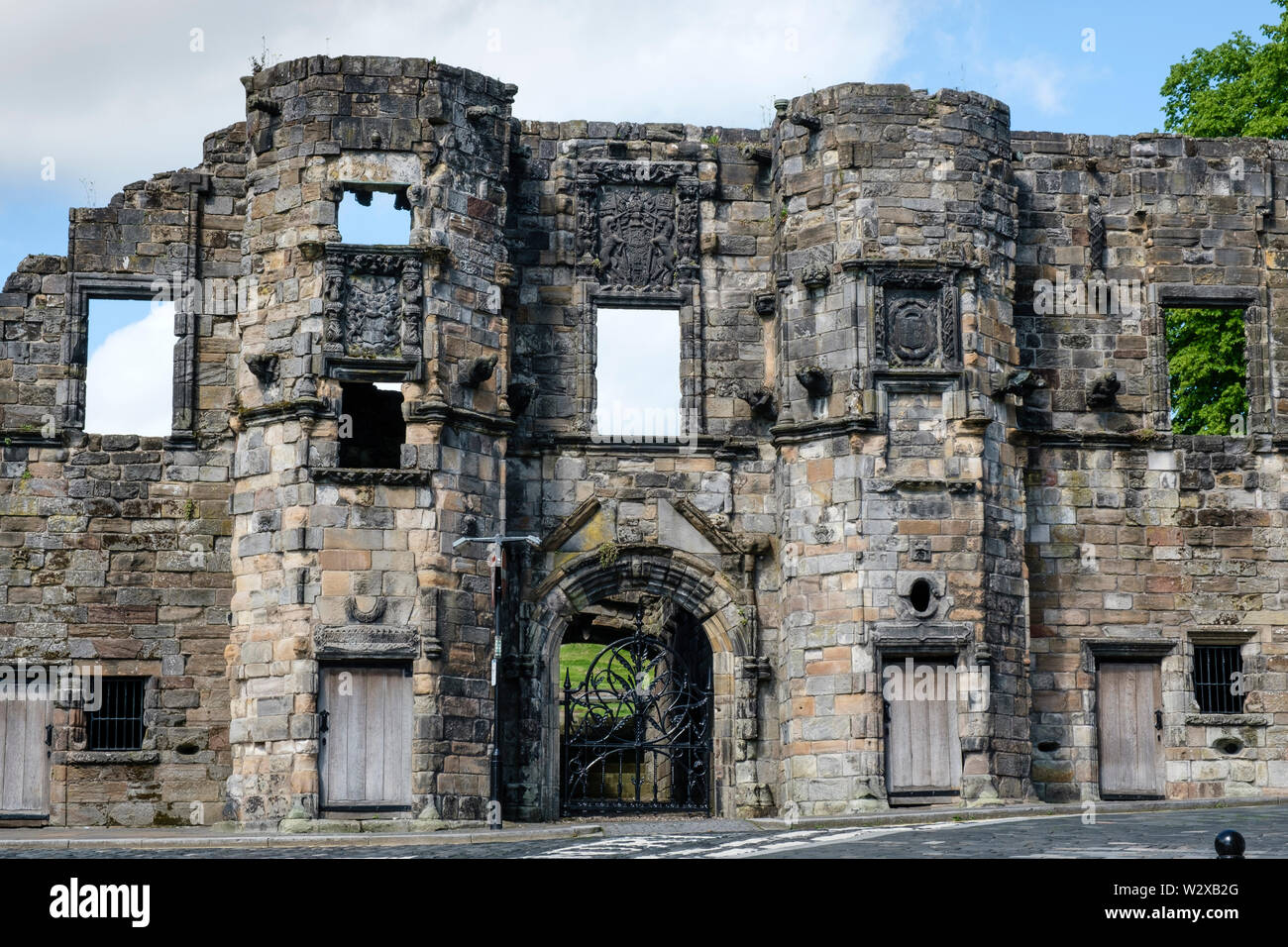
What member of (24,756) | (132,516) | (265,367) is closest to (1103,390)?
(265,367)

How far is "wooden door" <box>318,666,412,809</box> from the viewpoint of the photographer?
22.2m

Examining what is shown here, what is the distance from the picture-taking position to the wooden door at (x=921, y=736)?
22.9 meters

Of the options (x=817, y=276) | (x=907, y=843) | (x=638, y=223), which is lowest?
(x=907, y=843)

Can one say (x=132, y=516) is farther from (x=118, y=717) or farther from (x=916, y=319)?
(x=916, y=319)

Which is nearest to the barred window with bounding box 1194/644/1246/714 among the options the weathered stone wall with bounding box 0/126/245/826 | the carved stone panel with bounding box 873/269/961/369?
the carved stone panel with bounding box 873/269/961/369

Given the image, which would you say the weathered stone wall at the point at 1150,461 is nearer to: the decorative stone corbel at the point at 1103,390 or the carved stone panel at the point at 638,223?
the decorative stone corbel at the point at 1103,390

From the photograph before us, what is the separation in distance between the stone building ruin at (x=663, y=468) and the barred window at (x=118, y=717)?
3.7 inches

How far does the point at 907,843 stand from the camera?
18.5m

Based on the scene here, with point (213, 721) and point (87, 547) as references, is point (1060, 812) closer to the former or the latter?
point (213, 721)

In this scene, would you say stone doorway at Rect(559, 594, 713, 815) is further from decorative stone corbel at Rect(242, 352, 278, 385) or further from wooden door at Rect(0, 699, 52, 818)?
wooden door at Rect(0, 699, 52, 818)

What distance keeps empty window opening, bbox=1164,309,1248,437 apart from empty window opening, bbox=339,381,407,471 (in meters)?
11.2

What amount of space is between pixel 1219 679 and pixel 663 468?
290 inches

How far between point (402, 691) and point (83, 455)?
17.3 ft
